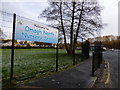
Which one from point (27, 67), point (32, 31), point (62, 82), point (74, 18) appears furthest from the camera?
point (74, 18)

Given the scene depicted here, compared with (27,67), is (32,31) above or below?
above

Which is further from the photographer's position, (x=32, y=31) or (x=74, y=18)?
(x=74, y=18)


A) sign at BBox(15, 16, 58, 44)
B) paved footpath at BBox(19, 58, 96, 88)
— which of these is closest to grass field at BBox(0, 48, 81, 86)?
paved footpath at BBox(19, 58, 96, 88)

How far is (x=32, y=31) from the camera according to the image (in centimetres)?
528

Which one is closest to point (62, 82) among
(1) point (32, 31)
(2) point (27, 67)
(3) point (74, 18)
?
(1) point (32, 31)

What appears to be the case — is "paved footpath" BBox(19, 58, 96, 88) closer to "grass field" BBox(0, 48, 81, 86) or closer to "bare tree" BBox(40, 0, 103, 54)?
"grass field" BBox(0, 48, 81, 86)

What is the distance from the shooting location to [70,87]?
451 centimetres

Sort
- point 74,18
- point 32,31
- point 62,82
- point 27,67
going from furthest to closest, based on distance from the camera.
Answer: point 74,18 < point 27,67 < point 32,31 < point 62,82

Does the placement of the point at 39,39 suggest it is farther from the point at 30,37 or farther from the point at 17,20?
the point at 17,20

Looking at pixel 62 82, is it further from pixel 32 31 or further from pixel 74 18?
pixel 74 18

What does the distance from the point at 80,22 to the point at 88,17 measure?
121cm

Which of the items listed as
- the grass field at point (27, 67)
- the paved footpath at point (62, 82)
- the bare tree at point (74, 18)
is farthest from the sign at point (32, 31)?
the bare tree at point (74, 18)

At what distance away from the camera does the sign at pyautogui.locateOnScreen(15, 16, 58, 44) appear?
A: 4.62 metres

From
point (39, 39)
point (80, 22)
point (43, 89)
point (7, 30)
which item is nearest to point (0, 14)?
point (7, 30)
